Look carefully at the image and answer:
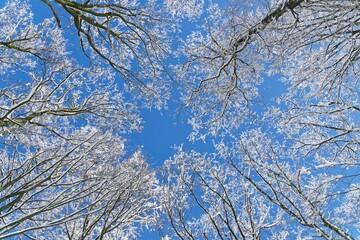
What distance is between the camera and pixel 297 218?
159 inches

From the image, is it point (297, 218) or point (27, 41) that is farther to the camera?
point (27, 41)

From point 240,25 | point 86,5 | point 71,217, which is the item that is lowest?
point 71,217

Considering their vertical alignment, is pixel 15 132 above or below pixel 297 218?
above

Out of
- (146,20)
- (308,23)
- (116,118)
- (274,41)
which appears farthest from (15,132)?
(308,23)

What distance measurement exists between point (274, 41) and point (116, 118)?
13.5 ft

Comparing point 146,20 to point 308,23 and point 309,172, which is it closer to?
point 308,23

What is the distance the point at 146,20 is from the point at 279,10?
9.31ft

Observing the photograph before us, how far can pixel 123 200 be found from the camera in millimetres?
4395

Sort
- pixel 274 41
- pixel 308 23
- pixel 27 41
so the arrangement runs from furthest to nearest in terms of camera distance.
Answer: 1. pixel 27 41
2. pixel 308 23
3. pixel 274 41

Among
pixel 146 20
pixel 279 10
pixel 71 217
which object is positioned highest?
pixel 146 20

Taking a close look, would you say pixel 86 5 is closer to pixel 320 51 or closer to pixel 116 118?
pixel 116 118

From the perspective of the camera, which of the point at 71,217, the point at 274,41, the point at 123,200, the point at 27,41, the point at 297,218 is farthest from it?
the point at 27,41

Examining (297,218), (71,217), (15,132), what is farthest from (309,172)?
(15,132)

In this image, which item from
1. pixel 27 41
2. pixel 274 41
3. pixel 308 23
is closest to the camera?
pixel 274 41
